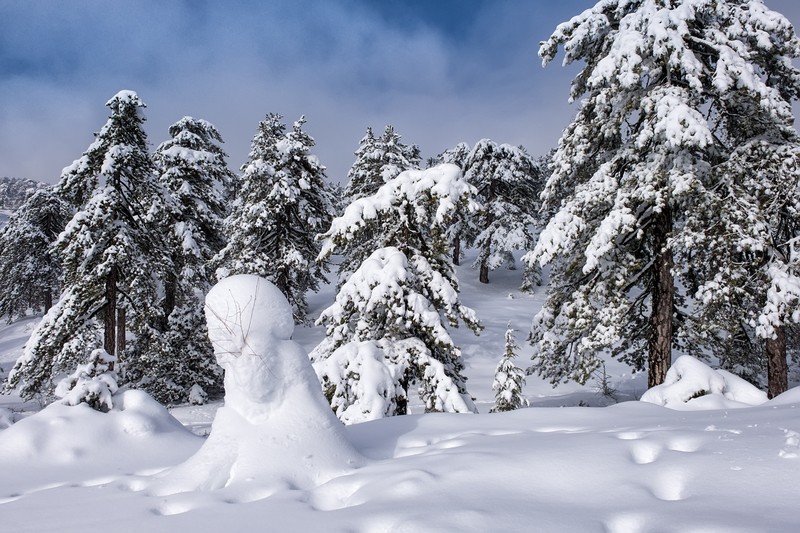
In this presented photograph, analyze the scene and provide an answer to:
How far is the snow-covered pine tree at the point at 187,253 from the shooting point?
55.6ft

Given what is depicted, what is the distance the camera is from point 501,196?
99.6 ft

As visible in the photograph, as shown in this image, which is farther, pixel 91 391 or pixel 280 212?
pixel 280 212

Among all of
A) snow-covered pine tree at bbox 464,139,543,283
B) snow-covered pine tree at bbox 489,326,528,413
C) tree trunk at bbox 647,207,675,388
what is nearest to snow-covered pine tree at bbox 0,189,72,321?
snow-covered pine tree at bbox 464,139,543,283

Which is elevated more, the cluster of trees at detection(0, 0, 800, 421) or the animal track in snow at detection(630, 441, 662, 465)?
the cluster of trees at detection(0, 0, 800, 421)

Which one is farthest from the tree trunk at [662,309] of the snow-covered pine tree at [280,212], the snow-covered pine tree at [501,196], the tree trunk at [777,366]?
the snow-covered pine tree at [501,196]

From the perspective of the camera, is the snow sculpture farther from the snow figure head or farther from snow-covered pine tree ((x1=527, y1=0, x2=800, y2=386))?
snow-covered pine tree ((x1=527, y1=0, x2=800, y2=386))

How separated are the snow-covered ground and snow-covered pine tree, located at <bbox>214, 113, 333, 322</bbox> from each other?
524 inches

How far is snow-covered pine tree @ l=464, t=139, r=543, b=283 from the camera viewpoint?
29203 millimetres

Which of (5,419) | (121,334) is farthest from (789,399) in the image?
(121,334)

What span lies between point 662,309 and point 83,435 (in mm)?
9431

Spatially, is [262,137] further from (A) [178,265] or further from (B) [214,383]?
(B) [214,383]

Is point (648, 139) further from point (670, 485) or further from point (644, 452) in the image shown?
point (670, 485)

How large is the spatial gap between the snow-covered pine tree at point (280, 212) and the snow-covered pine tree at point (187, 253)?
1484 millimetres

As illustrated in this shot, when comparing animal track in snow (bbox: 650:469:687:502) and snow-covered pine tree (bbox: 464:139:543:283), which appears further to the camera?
snow-covered pine tree (bbox: 464:139:543:283)
